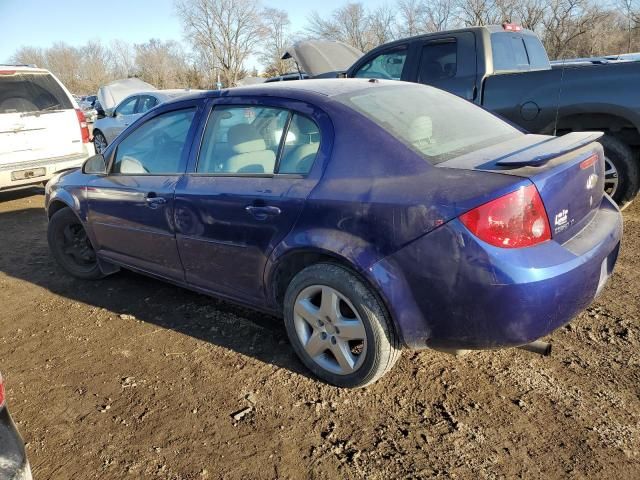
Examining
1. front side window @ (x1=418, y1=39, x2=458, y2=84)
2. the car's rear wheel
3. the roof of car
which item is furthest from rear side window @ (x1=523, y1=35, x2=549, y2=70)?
the car's rear wheel

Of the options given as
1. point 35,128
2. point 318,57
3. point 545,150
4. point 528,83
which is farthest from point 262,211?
point 318,57

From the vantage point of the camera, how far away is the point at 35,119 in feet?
22.7

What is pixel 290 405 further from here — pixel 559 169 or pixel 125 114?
pixel 125 114

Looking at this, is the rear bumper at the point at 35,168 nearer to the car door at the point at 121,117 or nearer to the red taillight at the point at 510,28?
the car door at the point at 121,117

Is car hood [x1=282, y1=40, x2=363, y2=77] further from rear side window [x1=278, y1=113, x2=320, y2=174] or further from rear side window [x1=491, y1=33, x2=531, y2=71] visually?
rear side window [x1=278, y1=113, x2=320, y2=174]

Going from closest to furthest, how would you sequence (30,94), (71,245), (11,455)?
(11,455) → (71,245) → (30,94)

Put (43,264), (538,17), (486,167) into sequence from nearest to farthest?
1. (486,167)
2. (43,264)
3. (538,17)

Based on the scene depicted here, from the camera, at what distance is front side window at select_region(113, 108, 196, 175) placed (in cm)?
344

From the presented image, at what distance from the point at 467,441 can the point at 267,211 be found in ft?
4.97

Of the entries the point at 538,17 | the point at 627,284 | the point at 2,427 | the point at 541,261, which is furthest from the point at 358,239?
the point at 538,17

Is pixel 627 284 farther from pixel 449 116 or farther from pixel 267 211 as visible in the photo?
pixel 267 211

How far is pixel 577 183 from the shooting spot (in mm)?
2436

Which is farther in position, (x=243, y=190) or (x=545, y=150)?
(x=243, y=190)

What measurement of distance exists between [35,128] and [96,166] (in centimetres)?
361
